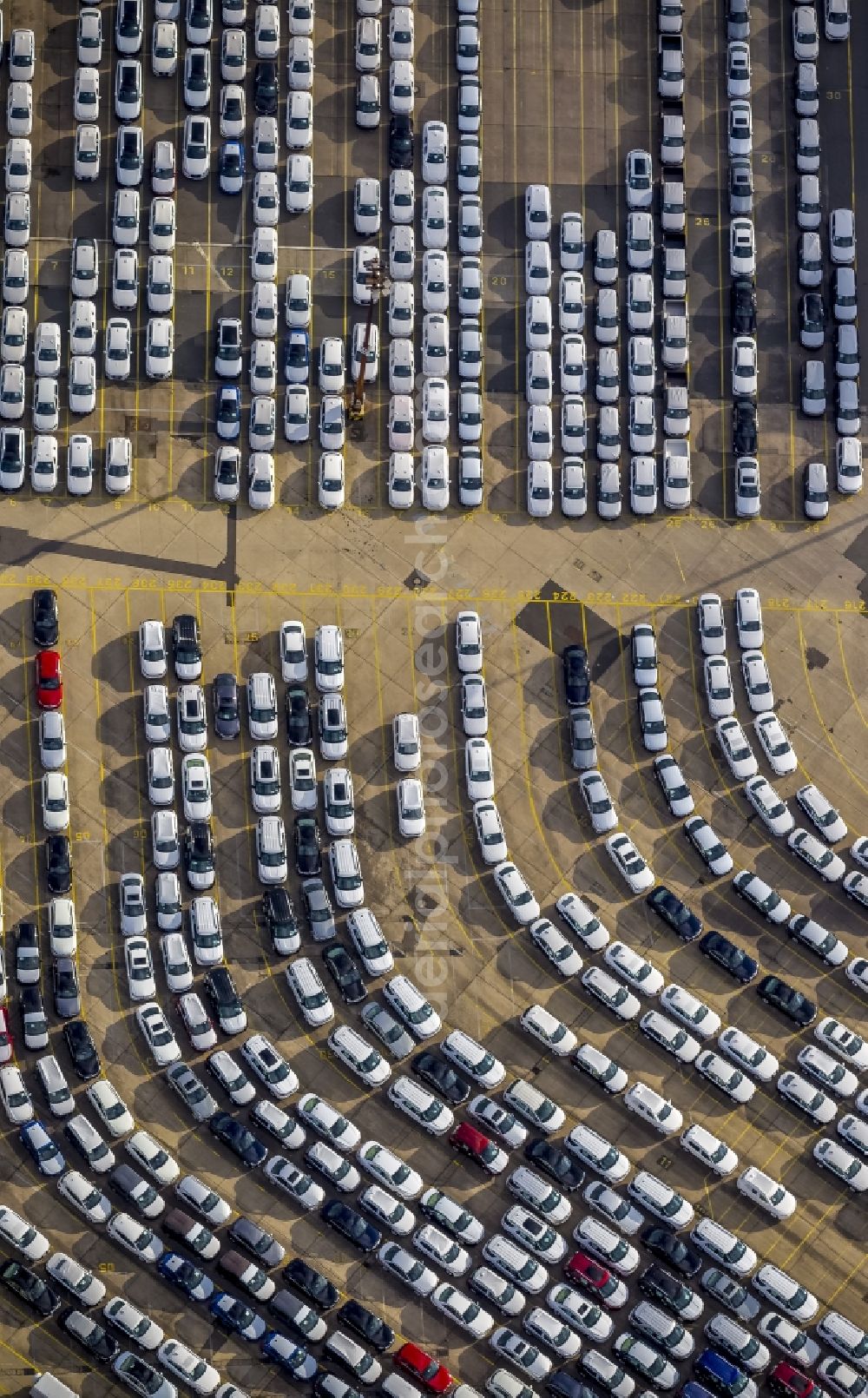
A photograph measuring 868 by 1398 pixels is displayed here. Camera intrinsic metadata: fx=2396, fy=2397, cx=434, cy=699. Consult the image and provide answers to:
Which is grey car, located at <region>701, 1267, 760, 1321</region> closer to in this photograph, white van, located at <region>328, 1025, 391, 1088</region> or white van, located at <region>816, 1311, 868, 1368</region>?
white van, located at <region>816, 1311, 868, 1368</region>

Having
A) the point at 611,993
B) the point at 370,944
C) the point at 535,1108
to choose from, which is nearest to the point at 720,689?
the point at 611,993

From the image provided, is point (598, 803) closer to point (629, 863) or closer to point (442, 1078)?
point (629, 863)

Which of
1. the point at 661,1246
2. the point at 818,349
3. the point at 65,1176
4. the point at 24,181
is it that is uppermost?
the point at 818,349

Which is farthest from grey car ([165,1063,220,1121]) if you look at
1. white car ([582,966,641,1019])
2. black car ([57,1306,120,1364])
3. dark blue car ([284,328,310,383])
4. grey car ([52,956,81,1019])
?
dark blue car ([284,328,310,383])

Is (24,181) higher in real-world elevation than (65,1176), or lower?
higher

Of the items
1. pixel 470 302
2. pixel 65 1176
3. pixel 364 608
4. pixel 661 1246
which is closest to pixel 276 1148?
pixel 65 1176

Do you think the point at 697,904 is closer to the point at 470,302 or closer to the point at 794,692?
the point at 794,692
